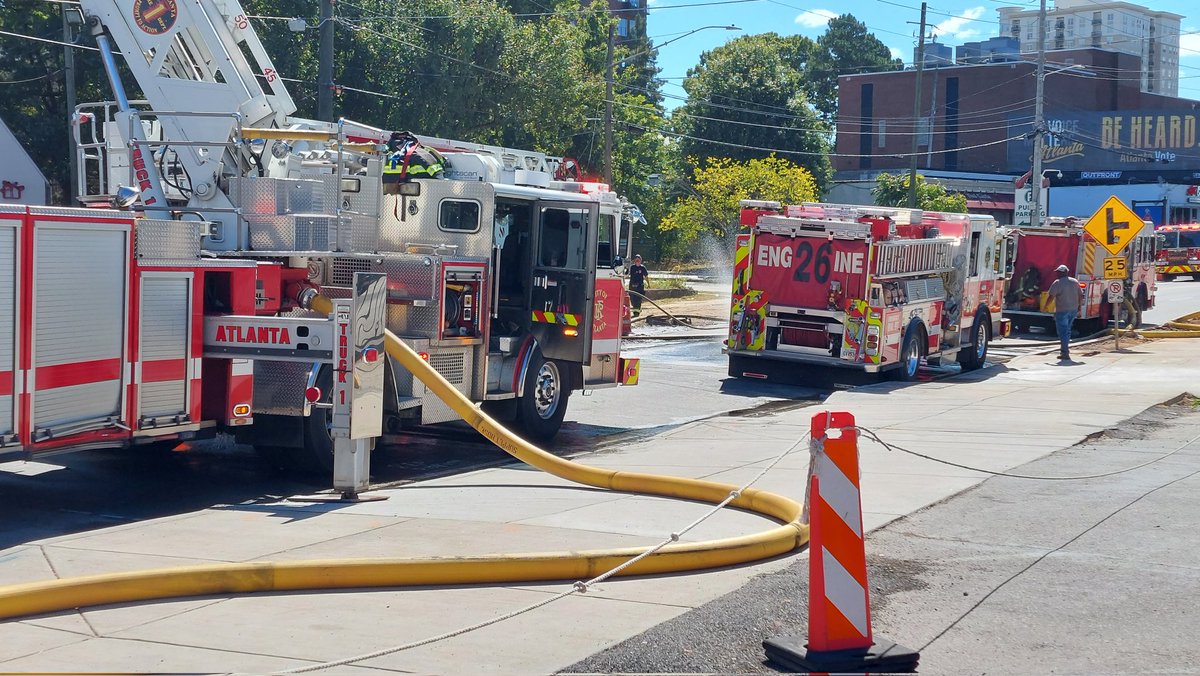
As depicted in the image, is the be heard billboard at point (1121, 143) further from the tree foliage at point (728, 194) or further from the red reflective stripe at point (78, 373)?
the red reflective stripe at point (78, 373)

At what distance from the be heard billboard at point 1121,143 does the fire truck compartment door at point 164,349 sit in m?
A: 70.4

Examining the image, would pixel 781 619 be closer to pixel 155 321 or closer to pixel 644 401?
pixel 155 321

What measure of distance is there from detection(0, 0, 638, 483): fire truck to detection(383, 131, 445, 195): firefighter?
0.15 metres

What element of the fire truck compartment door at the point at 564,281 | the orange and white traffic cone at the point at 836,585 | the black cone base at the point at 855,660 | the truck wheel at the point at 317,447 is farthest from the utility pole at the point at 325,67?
the black cone base at the point at 855,660

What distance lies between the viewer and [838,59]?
4119 inches

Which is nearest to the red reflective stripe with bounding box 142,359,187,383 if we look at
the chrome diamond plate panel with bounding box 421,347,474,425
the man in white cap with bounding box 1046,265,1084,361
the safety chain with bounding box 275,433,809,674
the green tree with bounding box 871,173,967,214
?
the chrome diamond plate panel with bounding box 421,347,474,425

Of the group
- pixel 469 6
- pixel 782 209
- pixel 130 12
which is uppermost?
pixel 469 6

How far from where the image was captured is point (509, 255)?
14.1m

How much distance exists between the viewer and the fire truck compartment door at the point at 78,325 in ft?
27.9

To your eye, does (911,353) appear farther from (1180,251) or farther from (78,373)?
(1180,251)

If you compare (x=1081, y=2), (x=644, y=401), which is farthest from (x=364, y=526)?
(x=1081, y=2)

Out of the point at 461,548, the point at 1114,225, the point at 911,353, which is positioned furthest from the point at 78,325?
the point at 1114,225

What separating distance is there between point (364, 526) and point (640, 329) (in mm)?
21376

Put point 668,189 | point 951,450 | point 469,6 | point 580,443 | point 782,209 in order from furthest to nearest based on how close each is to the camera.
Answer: point 668,189, point 469,6, point 782,209, point 580,443, point 951,450
